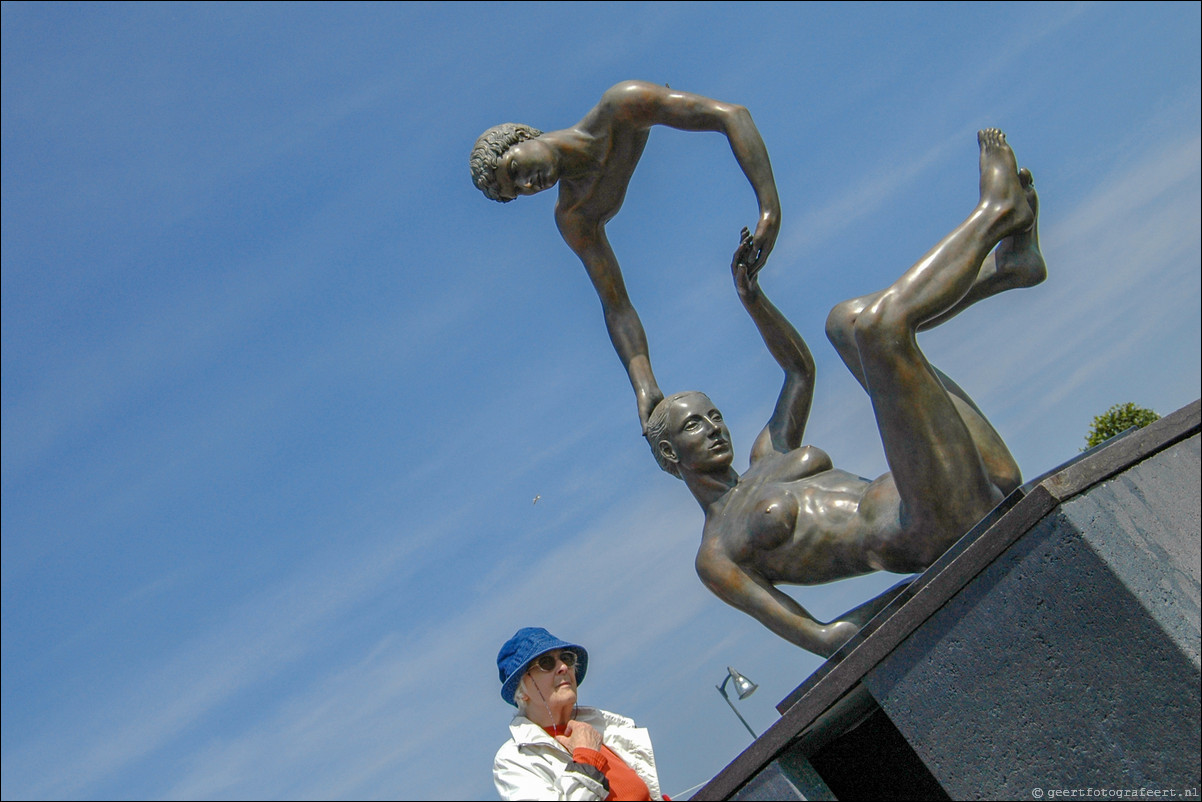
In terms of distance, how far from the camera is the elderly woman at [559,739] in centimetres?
442

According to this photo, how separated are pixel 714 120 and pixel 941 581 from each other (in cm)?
290

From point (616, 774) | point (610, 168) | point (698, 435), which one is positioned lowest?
point (616, 774)

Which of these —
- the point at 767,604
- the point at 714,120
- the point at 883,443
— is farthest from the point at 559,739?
the point at 714,120

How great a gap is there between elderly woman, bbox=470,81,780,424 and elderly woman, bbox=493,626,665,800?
2164 mm

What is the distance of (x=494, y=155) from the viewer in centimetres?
651

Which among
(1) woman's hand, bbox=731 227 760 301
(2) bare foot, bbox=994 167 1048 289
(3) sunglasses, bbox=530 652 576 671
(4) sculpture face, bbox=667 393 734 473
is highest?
(1) woman's hand, bbox=731 227 760 301

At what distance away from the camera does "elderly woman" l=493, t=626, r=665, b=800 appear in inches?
174

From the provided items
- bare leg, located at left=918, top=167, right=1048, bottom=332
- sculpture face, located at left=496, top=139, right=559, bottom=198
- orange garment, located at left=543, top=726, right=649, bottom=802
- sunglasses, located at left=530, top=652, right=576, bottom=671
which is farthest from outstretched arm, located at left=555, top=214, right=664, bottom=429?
orange garment, located at left=543, top=726, right=649, bottom=802

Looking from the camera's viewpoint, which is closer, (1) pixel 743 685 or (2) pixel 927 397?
(2) pixel 927 397

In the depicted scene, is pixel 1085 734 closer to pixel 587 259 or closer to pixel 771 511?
pixel 771 511

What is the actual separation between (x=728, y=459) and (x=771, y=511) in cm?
55

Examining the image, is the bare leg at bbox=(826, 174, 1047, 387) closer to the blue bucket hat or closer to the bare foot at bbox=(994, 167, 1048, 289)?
the bare foot at bbox=(994, 167, 1048, 289)

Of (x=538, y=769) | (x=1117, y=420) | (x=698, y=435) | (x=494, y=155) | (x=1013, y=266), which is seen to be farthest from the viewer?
(x=1117, y=420)

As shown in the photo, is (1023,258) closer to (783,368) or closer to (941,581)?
(783,368)
